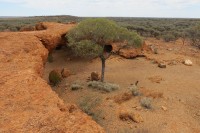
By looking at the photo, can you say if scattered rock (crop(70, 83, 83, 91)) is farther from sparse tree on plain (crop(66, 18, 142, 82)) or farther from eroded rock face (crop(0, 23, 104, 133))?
eroded rock face (crop(0, 23, 104, 133))

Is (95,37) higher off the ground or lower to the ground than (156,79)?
higher

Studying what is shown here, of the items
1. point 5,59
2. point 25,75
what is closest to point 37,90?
point 25,75

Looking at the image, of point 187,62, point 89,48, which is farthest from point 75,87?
point 187,62

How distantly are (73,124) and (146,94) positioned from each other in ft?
32.4

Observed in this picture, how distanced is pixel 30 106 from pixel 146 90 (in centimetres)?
1020

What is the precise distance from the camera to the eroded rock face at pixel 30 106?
645 centimetres

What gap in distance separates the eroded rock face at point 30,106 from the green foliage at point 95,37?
21.0 ft

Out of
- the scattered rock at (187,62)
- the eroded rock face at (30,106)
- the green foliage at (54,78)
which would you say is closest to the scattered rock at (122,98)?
the green foliage at (54,78)

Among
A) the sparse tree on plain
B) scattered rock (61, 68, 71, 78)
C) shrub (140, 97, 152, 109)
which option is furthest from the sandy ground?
the sparse tree on plain

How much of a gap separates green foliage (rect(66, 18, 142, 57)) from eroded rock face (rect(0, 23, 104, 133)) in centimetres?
641

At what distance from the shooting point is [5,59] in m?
11.0

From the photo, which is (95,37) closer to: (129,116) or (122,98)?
(122,98)

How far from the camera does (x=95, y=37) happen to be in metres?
17.8

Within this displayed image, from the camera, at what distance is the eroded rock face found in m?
6.45
